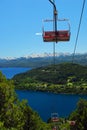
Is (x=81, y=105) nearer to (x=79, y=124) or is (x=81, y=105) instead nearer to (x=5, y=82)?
(x=79, y=124)

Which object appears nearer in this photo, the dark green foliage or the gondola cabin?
the gondola cabin

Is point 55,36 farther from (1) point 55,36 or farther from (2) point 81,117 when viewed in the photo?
(2) point 81,117

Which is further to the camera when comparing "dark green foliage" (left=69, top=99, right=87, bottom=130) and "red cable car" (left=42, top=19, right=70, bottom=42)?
"dark green foliage" (left=69, top=99, right=87, bottom=130)

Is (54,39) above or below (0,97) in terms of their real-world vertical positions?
above

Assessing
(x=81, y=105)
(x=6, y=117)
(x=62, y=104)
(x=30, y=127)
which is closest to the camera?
(x=6, y=117)

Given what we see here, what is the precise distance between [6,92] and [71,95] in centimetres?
17072

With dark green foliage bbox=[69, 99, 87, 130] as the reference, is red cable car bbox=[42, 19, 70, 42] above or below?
above

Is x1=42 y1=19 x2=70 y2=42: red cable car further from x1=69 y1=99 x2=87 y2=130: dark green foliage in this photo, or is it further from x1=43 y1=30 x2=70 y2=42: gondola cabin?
x1=69 y1=99 x2=87 y2=130: dark green foliage

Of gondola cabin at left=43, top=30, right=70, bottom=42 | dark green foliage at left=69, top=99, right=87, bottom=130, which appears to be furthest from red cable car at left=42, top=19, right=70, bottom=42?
dark green foliage at left=69, top=99, right=87, bottom=130

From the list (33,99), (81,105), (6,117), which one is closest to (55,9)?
(6,117)

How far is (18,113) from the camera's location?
2283cm

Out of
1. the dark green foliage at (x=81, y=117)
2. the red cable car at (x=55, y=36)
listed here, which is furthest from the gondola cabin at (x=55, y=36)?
the dark green foliage at (x=81, y=117)

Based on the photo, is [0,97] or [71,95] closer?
[0,97]

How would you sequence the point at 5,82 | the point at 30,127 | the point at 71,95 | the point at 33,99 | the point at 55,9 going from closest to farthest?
the point at 55,9 < the point at 5,82 < the point at 30,127 < the point at 33,99 < the point at 71,95
